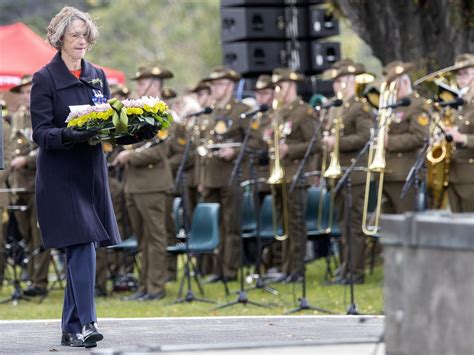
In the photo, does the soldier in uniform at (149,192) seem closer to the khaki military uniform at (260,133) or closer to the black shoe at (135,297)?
the black shoe at (135,297)

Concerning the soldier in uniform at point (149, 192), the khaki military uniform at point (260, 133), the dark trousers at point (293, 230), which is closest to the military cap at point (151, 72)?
the soldier in uniform at point (149, 192)

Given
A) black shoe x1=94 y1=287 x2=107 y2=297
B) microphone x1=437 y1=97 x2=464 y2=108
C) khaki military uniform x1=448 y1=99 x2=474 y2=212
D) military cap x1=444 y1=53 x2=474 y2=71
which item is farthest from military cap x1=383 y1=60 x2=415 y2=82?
black shoe x1=94 y1=287 x2=107 y2=297

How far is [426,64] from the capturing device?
60.5ft

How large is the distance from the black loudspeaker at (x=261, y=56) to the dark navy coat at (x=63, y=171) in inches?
401

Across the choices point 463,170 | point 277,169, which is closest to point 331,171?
point 277,169

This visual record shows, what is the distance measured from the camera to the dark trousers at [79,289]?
1001 centimetres

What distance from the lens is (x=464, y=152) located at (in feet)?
48.8

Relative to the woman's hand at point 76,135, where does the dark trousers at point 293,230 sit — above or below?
below

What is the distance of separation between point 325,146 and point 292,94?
970mm

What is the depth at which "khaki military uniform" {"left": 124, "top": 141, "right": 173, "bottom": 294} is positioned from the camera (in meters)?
16.2

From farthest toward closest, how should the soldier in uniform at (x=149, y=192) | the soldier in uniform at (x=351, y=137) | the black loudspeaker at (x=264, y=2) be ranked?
the black loudspeaker at (x=264, y=2) < the soldier in uniform at (x=351, y=137) < the soldier in uniform at (x=149, y=192)

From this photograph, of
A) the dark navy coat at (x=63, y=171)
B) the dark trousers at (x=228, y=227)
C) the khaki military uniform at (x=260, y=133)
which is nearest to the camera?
the dark navy coat at (x=63, y=171)

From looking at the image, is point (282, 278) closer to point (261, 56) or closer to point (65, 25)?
point (261, 56)

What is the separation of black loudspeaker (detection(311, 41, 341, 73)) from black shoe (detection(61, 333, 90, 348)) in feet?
35.6
